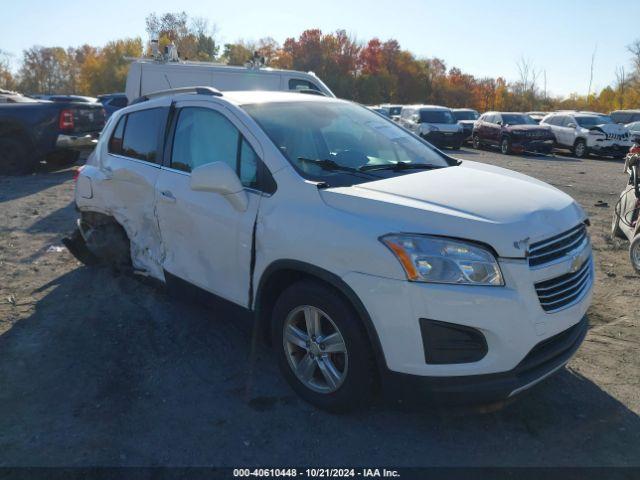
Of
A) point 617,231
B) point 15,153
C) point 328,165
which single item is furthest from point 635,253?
point 15,153

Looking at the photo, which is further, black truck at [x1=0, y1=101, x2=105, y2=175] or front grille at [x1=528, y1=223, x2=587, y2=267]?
black truck at [x1=0, y1=101, x2=105, y2=175]

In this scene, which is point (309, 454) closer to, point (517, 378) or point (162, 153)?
point (517, 378)

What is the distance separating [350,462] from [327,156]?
1.88 m

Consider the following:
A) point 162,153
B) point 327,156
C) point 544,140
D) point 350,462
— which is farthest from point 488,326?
point 544,140

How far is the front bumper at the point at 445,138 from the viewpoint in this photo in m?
21.4

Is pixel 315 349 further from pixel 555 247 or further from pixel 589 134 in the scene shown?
pixel 589 134

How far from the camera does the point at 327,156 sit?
11.9ft

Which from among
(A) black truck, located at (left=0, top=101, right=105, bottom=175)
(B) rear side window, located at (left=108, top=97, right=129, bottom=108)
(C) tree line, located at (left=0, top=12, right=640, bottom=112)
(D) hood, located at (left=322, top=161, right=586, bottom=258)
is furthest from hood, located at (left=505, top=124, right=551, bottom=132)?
(C) tree line, located at (left=0, top=12, right=640, bottom=112)

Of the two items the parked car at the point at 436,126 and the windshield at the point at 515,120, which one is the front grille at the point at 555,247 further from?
the windshield at the point at 515,120

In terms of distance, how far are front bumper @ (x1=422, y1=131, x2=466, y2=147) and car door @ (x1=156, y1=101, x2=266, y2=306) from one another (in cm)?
1823

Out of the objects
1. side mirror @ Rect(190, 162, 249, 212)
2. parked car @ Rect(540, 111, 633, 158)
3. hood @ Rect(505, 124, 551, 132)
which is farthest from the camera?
hood @ Rect(505, 124, 551, 132)

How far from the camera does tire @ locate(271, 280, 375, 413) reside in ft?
9.45

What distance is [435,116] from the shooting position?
2219cm

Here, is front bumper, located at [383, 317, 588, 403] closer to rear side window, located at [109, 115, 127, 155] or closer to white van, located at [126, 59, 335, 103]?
rear side window, located at [109, 115, 127, 155]
